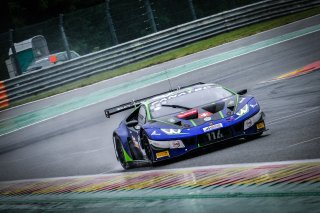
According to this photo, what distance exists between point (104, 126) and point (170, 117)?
660 centimetres

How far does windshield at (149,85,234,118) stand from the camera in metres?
10.7

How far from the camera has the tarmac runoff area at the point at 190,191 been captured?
591 centimetres

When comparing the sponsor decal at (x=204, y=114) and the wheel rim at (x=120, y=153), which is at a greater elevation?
the sponsor decal at (x=204, y=114)

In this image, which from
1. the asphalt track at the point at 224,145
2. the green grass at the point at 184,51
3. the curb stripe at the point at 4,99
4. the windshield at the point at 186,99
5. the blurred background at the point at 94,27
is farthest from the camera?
the blurred background at the point at 94,27

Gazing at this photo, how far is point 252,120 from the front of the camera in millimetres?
10297

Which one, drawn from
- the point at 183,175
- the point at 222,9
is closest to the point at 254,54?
the point at 222,9

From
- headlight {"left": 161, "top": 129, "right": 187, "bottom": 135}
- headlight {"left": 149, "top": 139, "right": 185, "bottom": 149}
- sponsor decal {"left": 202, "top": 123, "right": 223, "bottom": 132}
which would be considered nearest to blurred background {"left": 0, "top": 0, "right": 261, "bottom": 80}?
headlight {"left": 161, "top": 129, "right": 187, "bottom": 135}

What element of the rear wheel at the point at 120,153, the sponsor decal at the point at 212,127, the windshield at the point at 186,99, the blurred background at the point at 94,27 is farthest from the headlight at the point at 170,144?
the blurred background at the point at 94,27

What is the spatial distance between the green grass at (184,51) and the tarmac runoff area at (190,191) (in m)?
13.0

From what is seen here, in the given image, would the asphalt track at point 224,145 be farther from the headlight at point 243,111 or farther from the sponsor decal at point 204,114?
the sponsor decal at point 204,114

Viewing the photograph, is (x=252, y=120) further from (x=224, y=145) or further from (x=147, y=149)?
(x=147, y=149)

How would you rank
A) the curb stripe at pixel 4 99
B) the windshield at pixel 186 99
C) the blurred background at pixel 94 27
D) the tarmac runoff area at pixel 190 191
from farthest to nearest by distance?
the blurred background at pixel 94 27, the curb stripe at pixel 4 99, the windshield at pixel 186 99, the tarmac runoff area at pixel 190 191

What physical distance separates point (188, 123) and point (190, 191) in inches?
113

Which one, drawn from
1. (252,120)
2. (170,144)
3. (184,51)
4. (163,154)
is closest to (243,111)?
(252,120)
